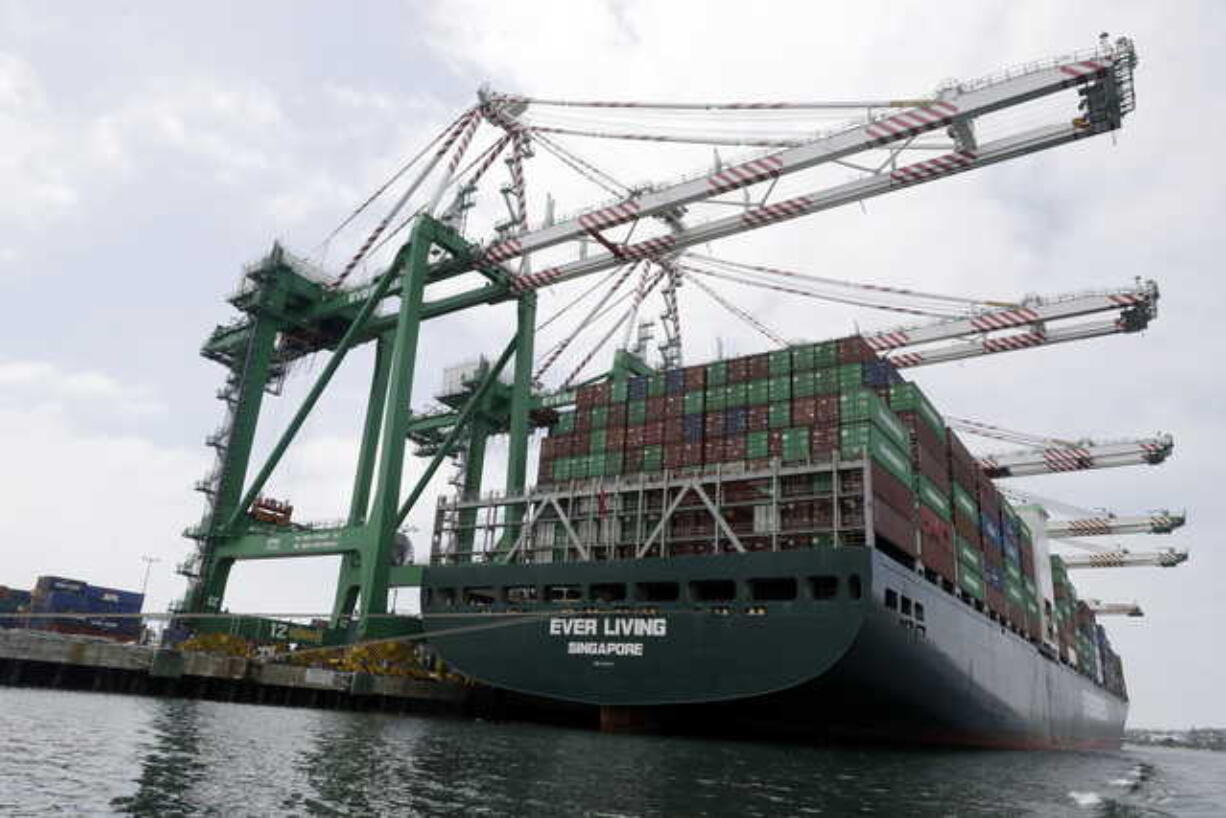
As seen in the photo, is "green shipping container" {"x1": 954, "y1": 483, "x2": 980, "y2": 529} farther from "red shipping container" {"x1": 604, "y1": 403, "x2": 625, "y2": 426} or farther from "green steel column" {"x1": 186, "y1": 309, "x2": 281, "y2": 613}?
"green steel column" {"x1": 186, "y1": 309, "x2": 281, "y2": 613}

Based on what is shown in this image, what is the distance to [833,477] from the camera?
27828 millimetres

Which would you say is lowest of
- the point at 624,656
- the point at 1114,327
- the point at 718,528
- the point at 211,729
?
the point at 211,729

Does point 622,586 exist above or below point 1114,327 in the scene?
below

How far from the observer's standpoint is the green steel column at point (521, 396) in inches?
1583

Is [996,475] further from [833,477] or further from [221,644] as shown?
[221,644]

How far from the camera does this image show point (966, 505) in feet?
127

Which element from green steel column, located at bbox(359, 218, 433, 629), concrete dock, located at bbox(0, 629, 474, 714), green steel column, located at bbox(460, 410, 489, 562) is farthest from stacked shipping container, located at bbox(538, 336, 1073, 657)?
green steel column, located at bbox(460, 410, 489, 562)

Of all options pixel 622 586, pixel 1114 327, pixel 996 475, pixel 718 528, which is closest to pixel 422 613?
pixel 622 586

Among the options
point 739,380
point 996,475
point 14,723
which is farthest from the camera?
point 996,475

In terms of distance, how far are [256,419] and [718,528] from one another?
101 ft

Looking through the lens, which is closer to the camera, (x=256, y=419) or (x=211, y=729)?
(x=211, y=729)

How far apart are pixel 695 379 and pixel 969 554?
14.3 m

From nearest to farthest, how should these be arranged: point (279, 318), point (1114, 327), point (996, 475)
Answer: point (1114, 327) → point (279, 318) → point (996, 475)

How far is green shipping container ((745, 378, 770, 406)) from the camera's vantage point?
32.5 meters
